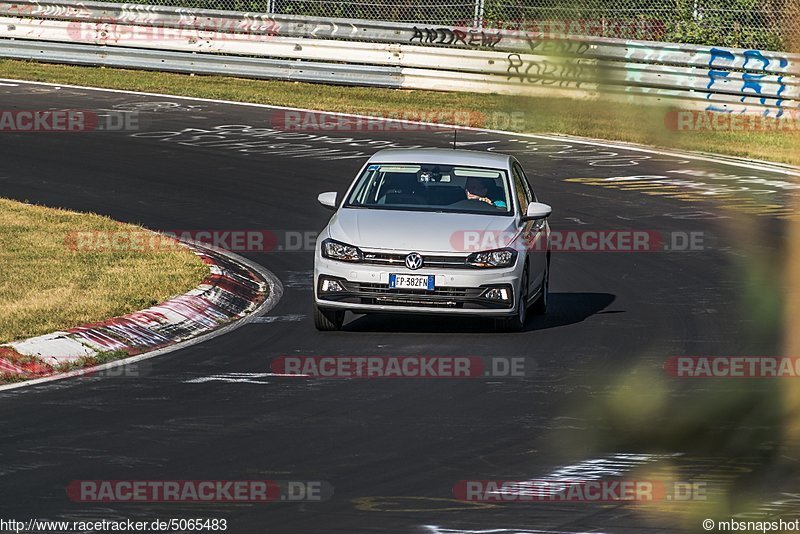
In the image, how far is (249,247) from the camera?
17.2 m

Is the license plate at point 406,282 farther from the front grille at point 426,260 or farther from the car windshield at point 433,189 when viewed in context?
the car windshield at point 433,189

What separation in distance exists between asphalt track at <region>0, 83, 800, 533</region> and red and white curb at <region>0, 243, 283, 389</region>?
Result: 0.33 m

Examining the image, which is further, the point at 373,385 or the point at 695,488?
the point at 373,385

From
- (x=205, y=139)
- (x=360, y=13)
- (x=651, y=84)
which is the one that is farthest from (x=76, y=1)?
(x=651, y=84)

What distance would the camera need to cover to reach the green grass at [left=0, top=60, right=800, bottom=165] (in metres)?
26.9

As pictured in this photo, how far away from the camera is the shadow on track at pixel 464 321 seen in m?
13.3

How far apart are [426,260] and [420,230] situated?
329 mm

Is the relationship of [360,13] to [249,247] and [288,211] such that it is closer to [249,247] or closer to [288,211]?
[288,211]

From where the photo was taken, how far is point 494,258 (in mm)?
12828

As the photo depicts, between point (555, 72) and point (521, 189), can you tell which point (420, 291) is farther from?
point (555, 72)

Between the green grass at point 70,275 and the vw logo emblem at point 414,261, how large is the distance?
7.69 feet

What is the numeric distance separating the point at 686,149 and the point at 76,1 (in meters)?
14.4

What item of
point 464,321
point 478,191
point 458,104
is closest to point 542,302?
point 464,321

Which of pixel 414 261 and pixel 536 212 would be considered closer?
pixel 414 261
